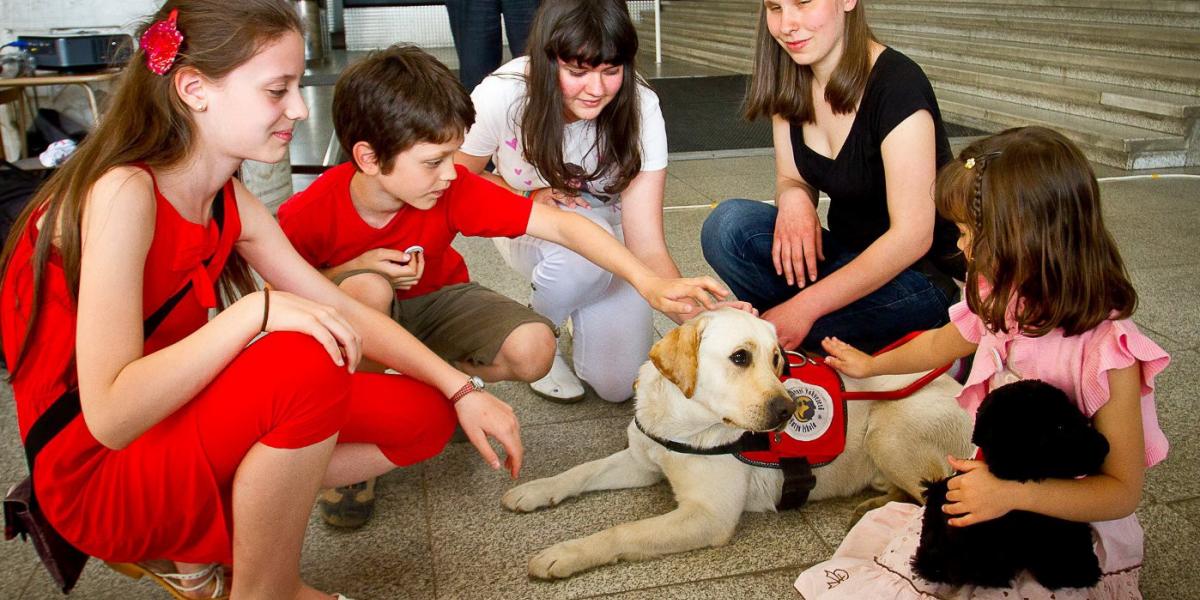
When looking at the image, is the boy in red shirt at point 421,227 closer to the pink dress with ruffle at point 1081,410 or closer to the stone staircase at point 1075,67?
the pink dress with ruffle at point 1081,410

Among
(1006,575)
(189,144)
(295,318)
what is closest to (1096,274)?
(1006,575)

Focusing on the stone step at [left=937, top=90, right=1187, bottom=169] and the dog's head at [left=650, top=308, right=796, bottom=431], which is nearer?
the dog's head at [left=650, top=308, right=796, bottom=431]

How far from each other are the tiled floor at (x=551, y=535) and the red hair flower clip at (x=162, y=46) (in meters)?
1.07

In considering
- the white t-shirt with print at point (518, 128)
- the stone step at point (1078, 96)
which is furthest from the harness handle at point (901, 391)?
A: the stone step at point (1078, 96)

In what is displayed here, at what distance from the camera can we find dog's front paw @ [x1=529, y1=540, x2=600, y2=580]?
1963 mm

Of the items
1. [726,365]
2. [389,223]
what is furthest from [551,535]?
[389,223]

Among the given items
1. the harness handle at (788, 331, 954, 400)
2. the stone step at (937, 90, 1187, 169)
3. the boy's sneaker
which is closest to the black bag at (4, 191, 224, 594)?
the boy's sneaker

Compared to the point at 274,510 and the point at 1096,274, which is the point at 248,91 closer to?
the point at 274,510

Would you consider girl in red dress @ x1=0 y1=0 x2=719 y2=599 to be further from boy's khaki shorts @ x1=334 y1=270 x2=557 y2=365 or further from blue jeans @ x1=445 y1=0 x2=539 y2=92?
blue jeans @ x1=445 y1=0 x2=539 y2=92

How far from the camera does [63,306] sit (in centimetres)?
153

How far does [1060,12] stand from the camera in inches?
299

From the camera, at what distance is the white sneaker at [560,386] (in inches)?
112

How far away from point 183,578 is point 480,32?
3.10 metres

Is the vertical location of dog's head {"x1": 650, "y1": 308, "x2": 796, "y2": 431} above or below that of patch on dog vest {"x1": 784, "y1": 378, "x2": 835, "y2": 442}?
above
